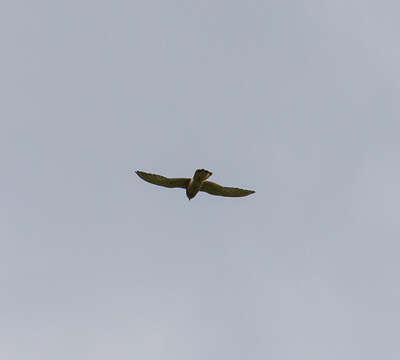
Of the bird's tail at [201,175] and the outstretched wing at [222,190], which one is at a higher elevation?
the outstretched wing at [222,190]

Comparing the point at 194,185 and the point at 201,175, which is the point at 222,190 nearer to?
the point at 194,185

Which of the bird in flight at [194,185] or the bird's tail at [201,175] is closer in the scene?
the bird's tail at [201,175]

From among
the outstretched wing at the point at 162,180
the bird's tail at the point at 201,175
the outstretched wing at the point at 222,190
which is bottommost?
the bird's tail at the point at 201,175

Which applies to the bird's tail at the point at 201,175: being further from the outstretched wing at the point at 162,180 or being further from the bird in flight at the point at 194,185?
the outstretched wing at the point at 162,180

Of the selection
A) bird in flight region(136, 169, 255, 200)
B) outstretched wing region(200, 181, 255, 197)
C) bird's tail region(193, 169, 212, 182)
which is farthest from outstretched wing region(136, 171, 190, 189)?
bird's tail region(193, 169, 212, 182)

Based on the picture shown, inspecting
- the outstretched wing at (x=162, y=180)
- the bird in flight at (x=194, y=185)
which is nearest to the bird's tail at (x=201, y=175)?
the bird in flight at (x=194, y=185)

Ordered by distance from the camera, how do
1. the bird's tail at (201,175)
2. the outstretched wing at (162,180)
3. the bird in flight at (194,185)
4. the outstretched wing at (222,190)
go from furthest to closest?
the outstretched wing at (222,190)
the outstretched wing at (162,180)
the bird in flight at (194,185)
the bird's tail at (201,175)

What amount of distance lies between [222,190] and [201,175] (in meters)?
3.23

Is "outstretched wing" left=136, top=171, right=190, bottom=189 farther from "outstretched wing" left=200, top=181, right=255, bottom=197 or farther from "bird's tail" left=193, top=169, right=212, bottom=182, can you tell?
"bird's tail" left=193, top=169, right=212, bottom=182

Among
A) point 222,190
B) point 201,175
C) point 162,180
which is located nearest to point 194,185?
point 201,175

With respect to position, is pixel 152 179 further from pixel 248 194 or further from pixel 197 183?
pixel 248 194

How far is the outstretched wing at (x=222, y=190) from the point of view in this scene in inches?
1618

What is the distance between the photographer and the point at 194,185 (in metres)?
40.0

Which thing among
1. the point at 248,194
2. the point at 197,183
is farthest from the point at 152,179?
the point at 248,194
